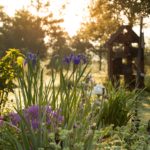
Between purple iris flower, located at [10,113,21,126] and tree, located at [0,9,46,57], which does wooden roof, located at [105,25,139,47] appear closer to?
purple iris flower, located at [10,113,21,126]

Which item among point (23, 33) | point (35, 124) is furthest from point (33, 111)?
point (23, 33)

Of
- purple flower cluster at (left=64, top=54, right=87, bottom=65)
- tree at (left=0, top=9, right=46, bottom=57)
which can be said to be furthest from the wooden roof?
tree at (left=0, top=9, right=46, bottom=57)

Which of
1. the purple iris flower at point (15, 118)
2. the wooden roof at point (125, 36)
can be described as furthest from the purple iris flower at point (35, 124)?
the wooden roof at point (125, 36)

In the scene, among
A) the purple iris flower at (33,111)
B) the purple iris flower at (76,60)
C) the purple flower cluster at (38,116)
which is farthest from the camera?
the purple iris flower at (76,60)

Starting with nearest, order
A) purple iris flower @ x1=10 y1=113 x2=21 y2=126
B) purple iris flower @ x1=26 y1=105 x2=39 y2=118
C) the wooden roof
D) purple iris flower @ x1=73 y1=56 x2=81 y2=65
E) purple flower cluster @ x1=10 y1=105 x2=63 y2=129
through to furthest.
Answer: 1. purple flower cluster @ x1=10 y1=105 x2=63 y2=129
2. purple iris flower @ x1=26 y1=105 x2=39 y2=118
3. purple iris flower @ x1=10 y1=113 x2=21 y2=126
4. purple iris flower @ x1=73 y1=56 x2=81 y2=65
5. the wooden roof

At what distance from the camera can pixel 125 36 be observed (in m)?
21.0

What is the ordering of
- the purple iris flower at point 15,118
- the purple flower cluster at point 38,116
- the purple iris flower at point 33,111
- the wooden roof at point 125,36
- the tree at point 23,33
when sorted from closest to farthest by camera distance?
the purple flower cluster at point 38,116 → the purple iris flower at point 33,111 → the purple iris flower at point 15,118 → the wooden roof at point 125,36 → the tree at point 23,33

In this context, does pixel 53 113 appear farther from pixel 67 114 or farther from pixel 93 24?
pixel 93 24

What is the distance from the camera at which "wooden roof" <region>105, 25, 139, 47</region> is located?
2062 centimetres

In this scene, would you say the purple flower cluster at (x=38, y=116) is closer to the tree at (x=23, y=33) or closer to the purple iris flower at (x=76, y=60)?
the purple iris flower at (x=76, y=60)

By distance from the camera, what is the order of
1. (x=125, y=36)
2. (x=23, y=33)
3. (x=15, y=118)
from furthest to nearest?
(x=23, y=33)
(x=125, y=36)
(x=15, y=118)

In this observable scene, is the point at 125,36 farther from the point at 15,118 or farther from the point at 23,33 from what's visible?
the point at 23,33

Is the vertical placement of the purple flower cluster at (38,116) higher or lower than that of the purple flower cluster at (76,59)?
lower

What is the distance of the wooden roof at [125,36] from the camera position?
67.7 ft
